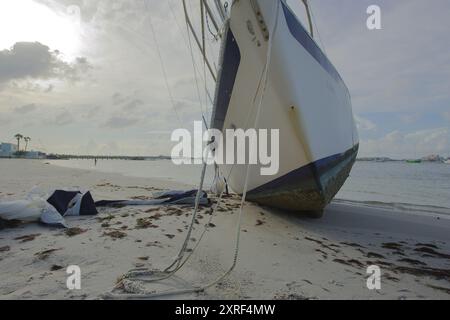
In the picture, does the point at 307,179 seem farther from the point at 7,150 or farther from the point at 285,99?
the point at 7,150

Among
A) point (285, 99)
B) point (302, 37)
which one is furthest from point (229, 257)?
point (302, 37)

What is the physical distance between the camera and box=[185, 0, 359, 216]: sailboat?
4.32 m

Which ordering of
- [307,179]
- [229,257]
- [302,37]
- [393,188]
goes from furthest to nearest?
[393,188]
[302,37]
[307,179]
[229,257]

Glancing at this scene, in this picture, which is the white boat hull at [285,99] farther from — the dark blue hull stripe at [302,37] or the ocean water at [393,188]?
the ocean water at [393,188]

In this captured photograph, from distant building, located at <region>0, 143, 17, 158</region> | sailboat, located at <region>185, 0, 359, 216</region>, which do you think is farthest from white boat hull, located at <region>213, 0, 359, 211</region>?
distant building, located at <region>0, 143, 17, 158</region>

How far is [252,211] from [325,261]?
2.58m

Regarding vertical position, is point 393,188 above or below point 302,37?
below

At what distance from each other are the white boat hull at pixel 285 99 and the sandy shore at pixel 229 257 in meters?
0.79

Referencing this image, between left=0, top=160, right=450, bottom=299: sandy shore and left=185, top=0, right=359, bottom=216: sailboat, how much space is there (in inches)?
32.3

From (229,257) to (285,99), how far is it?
8.37 feet

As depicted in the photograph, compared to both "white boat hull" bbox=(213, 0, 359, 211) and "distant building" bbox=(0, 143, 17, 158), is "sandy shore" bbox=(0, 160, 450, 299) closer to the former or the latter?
"white boat hull" bbox=(213, 0, 359, 211)

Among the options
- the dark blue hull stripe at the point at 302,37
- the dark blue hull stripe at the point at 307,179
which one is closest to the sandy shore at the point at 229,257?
the dark blue hull stripe at the point at 307,179

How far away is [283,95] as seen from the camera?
438 cm
